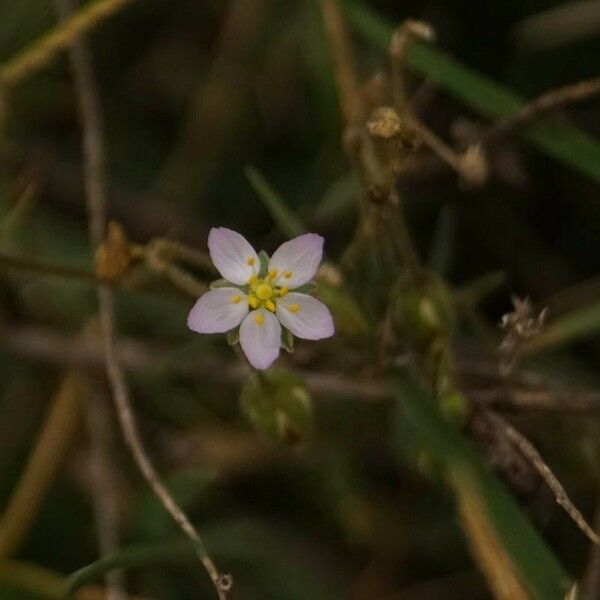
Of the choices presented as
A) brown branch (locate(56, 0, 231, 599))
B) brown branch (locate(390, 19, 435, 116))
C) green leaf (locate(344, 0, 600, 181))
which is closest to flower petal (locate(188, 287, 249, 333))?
brown branch (locate(56, 0, 231, 599))

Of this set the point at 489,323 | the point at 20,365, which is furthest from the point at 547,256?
the point at 20,365

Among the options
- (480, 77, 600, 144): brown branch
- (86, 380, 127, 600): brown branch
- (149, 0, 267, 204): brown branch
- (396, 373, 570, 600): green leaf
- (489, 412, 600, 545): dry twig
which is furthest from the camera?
(149, 0, 267, 204): brown branch

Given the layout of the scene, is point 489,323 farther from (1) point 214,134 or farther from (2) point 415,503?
(1) point 214,134

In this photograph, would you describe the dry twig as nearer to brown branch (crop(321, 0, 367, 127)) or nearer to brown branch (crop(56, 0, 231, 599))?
brown branch (crop(56, 0, 231, 599))

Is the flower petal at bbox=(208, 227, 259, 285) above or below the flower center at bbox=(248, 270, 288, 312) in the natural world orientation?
above

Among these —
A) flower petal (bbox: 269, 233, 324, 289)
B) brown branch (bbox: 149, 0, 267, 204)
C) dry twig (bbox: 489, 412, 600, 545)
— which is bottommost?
dry twig (bbox: 489, 412, 600, 545)

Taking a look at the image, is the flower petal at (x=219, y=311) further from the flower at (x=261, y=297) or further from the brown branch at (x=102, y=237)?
the brown branch at (x=102, y=237)
